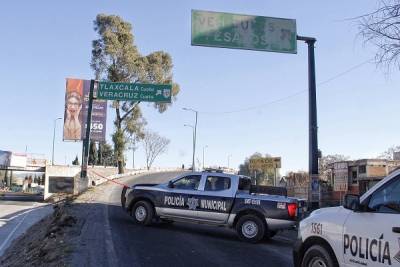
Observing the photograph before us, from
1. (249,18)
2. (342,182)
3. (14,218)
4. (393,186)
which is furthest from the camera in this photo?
(342,182)

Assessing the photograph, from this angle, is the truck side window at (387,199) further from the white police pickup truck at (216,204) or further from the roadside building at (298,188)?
the roadside building at (298,188)

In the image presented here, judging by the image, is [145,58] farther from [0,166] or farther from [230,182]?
[230,182]

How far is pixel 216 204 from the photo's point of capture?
48.5 feet

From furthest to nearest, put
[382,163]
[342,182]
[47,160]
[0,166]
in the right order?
[47,160], [0,166], [342,182], [382,163]

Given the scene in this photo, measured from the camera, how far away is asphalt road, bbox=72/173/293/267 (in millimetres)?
10195

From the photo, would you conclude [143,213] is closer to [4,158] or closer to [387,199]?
[387,199]

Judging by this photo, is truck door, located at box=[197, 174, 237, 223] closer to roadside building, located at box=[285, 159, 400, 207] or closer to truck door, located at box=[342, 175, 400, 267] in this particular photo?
truck door, located at box=[342, 175, 400, 267]

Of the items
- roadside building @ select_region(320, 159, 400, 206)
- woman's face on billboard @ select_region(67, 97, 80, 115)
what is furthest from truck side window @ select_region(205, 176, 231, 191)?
woman's face on billboard @ select_region(67, 97, 80, 115)

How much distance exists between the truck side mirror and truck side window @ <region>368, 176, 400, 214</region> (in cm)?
14

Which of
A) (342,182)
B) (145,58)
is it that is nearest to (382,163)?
(342,182)

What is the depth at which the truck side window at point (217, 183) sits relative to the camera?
1498cm

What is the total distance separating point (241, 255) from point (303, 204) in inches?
155

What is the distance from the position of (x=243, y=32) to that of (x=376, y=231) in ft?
46.1

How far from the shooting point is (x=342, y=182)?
52469mm
